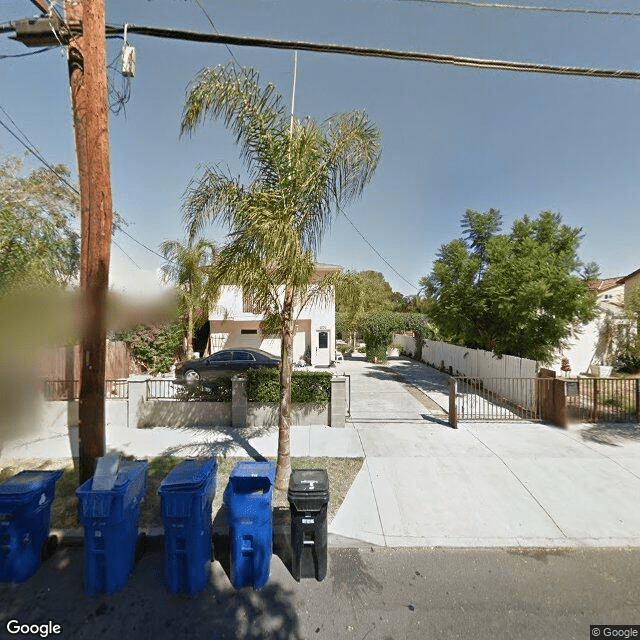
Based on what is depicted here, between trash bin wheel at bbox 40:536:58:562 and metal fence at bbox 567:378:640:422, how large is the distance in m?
9.41

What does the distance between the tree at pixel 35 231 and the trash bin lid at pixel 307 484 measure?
596cm

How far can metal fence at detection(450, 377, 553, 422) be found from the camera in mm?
7949

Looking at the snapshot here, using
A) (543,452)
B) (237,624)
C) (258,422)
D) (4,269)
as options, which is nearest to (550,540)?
(543,452)

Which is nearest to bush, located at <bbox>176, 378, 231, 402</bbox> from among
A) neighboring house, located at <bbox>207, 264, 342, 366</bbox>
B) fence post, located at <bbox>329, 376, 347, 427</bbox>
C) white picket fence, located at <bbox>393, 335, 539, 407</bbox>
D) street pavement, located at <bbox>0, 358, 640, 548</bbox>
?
street pavement, located at <bbox>0, 358, 640, 548</bbox>

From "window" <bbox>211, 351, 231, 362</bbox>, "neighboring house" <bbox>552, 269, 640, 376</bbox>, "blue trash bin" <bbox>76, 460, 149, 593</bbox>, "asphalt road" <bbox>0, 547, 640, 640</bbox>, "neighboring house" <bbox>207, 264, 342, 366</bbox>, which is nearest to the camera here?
"asphalt road" <bbox>0, 547, 640, 640</bbox>

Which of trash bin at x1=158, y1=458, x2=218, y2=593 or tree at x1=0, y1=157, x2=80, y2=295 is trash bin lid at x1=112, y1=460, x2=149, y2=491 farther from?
tree at x1=0, y1=157, x2=80, y2=295

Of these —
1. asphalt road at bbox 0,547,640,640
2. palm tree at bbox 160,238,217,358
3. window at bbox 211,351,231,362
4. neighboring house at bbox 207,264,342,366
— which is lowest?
asphalt road at bbox 0,547,640,640

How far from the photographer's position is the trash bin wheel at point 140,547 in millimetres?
3496

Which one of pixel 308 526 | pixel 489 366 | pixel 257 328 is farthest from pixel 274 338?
pixel 308 526

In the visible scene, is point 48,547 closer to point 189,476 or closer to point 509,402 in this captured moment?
point 189,476

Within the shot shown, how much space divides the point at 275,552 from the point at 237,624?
0.86m

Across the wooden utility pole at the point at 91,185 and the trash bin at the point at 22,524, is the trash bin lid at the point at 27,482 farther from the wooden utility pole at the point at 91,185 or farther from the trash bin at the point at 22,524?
the wooden utility pole at the point at 91,185

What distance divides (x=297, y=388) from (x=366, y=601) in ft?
15.3

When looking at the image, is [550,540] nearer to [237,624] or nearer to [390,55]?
[237,624]
